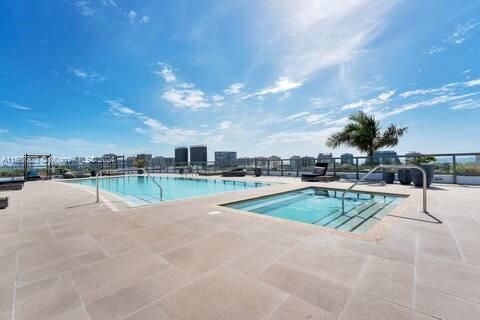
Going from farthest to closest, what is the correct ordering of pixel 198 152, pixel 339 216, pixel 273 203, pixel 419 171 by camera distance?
1. pixel 198 152
2. pixel 419 171
3. pixel 273 203
4. pixel 339 216

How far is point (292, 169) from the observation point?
11.6m

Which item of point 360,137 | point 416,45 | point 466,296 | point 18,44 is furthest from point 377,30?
point 18,44

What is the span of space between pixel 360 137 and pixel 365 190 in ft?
14.5

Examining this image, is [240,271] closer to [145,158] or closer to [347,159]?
[347,159]

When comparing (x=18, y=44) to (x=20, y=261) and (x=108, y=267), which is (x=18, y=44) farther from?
(x=108, y=267)

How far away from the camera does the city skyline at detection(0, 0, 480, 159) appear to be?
6133 millimetres

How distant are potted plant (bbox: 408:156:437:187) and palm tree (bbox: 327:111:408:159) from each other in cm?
208

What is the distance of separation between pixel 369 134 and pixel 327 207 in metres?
6.36

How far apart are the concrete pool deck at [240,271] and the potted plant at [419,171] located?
12.6 ft

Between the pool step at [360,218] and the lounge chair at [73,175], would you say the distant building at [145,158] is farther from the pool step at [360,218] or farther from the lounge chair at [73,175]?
the pool step at [360,218]

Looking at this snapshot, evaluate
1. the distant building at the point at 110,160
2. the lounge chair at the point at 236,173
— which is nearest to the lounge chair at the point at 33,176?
the distant building at the point at 110,160

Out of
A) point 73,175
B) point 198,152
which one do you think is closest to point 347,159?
point 73,175

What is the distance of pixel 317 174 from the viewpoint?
28.7 feet

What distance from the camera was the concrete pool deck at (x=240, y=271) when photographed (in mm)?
1292
